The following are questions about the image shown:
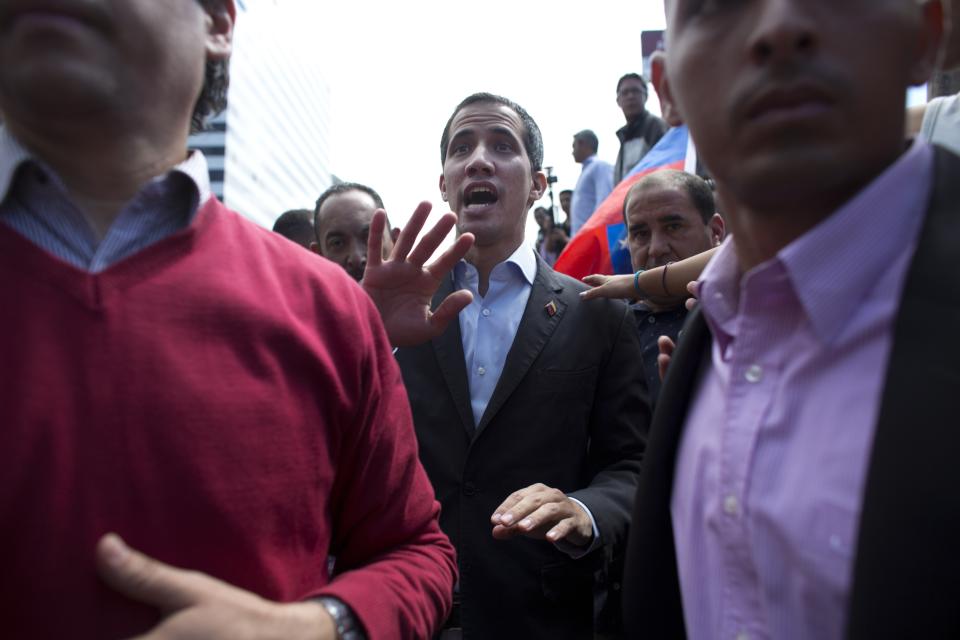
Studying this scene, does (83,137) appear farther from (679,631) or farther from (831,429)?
(679,631)

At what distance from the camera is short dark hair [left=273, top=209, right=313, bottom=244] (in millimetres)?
5117

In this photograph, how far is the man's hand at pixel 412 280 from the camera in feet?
6.31

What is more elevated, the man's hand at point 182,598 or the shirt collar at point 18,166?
the shirt collar at point 18,166

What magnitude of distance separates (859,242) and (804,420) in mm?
285

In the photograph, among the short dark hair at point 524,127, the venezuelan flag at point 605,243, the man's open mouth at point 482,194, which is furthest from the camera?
the venezuelan flag at point 605,243

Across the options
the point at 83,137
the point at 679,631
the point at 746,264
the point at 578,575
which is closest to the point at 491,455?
the point at 578,575

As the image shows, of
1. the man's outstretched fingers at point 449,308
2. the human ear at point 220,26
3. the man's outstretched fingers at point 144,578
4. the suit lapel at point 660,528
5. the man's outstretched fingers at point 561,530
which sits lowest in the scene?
the man's outstretched fingers at point 561,530

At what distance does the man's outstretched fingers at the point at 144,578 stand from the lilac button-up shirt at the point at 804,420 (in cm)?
83

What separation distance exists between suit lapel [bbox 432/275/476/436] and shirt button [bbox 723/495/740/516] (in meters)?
1.24

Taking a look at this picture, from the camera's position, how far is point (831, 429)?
939 millimetres

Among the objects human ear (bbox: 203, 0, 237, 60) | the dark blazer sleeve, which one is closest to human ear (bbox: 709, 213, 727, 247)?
the dark blazer sleeve

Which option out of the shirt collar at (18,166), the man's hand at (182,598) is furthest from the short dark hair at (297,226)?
the man's hand at (182,598)

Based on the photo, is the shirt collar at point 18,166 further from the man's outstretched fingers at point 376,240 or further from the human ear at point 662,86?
the human ear at point 662,86

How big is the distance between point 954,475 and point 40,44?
144cm
